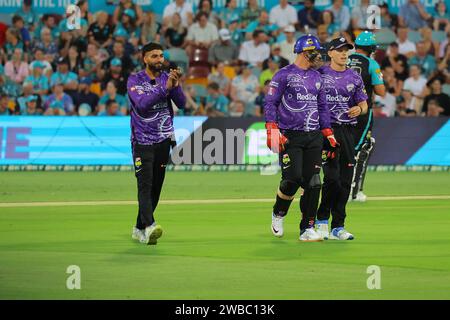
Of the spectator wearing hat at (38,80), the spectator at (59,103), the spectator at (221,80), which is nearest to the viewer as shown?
the spectator at (59,103)

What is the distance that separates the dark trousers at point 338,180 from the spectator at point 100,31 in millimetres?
15987

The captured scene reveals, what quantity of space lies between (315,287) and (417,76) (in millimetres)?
19355

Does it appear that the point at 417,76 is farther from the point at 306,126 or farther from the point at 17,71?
the point at 306,126

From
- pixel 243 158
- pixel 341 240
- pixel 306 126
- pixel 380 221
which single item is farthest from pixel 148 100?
pixel 243 158

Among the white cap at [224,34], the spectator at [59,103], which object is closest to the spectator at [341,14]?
the white cap at [224,34]

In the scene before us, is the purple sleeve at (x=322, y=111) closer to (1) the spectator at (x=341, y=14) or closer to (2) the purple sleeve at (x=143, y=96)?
(2) the purple sleeve at (x=143, y=96)

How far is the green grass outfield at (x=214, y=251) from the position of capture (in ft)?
36.1

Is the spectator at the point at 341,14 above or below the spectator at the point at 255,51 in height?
above

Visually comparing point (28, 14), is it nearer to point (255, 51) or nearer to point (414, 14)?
point (255, 51)

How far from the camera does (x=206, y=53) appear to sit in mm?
30500

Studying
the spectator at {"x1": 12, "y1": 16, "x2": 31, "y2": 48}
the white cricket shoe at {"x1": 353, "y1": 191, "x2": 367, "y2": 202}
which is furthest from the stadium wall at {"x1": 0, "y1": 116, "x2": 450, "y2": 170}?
the white cricket shoe at {"x1": 353, "y1": 191, "x2": 367, "y2": 202}

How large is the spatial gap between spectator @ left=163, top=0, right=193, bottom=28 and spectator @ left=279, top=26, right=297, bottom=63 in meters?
2.55

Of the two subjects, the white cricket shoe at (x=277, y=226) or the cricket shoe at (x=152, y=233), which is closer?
the cricket shoe at (x=152, y=233)
